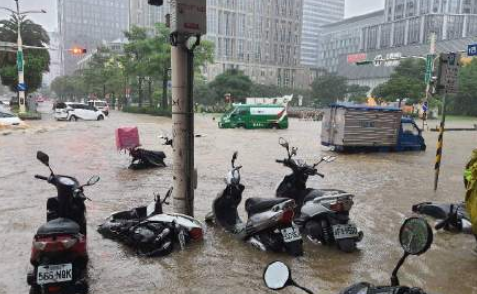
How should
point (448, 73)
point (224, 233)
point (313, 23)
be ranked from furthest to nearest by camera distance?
point (313, 23), point (448, 73), point (224, 233)

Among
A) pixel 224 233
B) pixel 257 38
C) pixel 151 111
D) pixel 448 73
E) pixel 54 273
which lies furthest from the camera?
pixel 257 38

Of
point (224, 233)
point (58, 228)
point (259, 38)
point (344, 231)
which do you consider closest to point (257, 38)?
point (259, 38)

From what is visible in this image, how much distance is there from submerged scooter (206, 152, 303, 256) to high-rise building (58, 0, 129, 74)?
148 m

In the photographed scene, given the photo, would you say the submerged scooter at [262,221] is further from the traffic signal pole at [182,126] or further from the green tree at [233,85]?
the green tree at [233,85]

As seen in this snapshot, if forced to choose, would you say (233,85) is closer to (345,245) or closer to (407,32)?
(345,245)

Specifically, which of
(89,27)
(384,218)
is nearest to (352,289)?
(384,218)

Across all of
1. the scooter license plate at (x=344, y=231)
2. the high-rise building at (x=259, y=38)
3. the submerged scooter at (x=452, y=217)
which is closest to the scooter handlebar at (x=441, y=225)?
the submerged scooter at (x=452, y=217)

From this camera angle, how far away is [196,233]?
620cm

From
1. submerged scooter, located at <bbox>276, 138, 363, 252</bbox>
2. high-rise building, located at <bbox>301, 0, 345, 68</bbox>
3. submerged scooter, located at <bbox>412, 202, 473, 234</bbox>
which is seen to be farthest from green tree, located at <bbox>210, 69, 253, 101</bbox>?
high-rise building, located at <bbox>301, 0, 345, 68</bbox>

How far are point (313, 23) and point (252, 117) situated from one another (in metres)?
143

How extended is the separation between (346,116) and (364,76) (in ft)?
317

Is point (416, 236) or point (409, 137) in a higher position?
point (416, 236)

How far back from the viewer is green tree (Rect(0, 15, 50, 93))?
1523 inches

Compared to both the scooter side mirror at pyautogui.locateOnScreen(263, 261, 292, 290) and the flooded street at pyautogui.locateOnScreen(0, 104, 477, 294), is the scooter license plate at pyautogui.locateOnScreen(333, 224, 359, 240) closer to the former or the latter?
the flooded street at pyautogui.locateOnScreen(0, 104, 477, 294)
